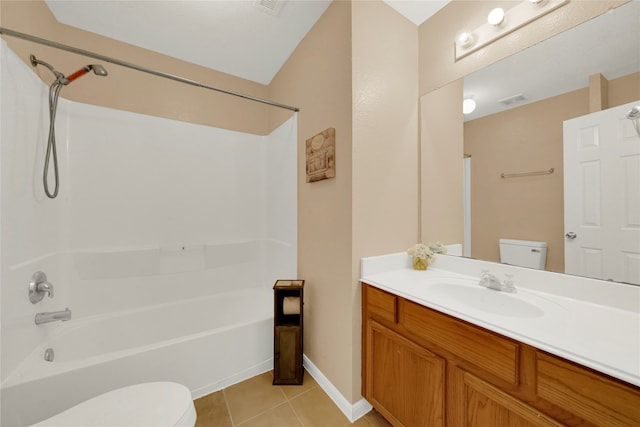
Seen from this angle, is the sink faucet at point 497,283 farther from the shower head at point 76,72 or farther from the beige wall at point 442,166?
the shower head at point 76,72

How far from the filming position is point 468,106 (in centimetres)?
139

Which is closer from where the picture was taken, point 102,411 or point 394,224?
point 102,411

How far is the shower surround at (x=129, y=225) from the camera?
1.22 meters

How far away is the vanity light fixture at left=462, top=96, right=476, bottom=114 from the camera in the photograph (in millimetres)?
1378

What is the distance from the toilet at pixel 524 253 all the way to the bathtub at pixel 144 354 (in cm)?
157

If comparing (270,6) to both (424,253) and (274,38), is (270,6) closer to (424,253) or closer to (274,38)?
(274,38)

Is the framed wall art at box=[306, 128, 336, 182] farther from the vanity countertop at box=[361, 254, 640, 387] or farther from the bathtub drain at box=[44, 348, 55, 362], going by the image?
the bathtub drain at box=[44, 348, 55, 362]

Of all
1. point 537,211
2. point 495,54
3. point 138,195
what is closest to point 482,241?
point 537,211

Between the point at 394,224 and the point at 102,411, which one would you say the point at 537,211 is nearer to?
the point at 394,224

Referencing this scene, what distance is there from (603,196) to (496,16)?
1.03 m

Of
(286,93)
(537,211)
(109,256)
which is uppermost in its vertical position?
(286,93)

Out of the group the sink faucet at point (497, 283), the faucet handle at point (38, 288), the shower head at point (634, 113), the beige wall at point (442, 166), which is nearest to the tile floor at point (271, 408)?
the sink faucet at point (497, 283)

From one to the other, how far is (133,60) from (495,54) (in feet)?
8.85

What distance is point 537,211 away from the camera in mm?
1132
